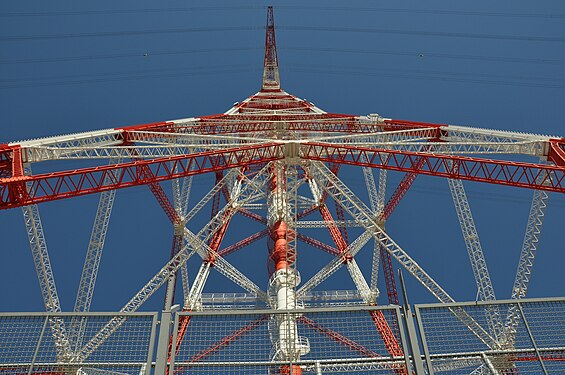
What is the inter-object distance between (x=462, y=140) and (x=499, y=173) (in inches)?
195

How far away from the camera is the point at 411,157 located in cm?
2073

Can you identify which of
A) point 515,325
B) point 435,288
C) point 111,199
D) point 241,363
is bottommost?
point 241,363

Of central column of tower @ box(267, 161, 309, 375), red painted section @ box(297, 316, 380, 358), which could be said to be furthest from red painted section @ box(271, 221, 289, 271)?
red painted section @ box(297, 316, 380, 358)

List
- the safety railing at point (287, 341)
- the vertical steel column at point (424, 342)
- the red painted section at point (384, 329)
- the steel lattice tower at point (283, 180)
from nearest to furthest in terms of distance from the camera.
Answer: the vertical steel column at point (424, 342) → the safety railing at point (287, 341) → the red painted section at point (384, 329) → the steel lattice tower at point (283, 180)

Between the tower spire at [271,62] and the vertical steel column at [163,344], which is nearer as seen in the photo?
the vertical steel column at [163,344]

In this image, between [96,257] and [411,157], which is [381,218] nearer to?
[411,157]

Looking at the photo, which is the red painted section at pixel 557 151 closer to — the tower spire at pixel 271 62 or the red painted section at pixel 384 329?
the red painted section at pixel 384 329

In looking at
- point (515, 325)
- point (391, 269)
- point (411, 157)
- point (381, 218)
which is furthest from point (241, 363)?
point (391, 269)

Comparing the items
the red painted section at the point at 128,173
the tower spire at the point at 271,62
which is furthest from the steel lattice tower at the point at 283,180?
the tower spire at the point at 271,62

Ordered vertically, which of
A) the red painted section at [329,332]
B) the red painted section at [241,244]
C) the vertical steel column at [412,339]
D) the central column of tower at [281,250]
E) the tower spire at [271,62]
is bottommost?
the vertical steel column at [412,339]

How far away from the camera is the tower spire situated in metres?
52.2

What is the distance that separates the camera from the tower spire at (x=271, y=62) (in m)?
52.2

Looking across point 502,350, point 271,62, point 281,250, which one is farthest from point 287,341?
point 271,62

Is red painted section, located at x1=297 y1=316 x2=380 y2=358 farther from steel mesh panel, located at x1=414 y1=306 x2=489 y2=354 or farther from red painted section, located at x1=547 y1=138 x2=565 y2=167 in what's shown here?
red painted section, located at x1=547 y1=138 x2=565 y2=167
